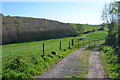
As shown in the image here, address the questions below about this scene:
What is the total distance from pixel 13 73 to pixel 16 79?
43 centimetres

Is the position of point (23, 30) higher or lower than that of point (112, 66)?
higher

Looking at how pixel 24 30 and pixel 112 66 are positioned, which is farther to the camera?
pixel 24 30

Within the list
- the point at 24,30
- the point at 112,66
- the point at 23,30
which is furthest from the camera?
the point at 24,30

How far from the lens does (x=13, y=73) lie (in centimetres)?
813

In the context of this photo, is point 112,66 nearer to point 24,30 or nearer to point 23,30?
point 23,30

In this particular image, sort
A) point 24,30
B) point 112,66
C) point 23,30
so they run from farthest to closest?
1. point 24,30
2. point 23,30
3. point 112,66

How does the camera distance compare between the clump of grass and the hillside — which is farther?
the hillside

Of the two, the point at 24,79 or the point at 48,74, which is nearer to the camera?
the point at 24,79

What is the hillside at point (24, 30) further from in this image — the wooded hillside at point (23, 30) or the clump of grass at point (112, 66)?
the clump of grass at point (112, 66)

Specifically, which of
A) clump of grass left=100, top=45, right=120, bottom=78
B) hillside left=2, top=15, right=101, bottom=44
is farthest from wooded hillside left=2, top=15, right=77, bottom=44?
clump of grass left=100, top=45, right=120, bottom=78

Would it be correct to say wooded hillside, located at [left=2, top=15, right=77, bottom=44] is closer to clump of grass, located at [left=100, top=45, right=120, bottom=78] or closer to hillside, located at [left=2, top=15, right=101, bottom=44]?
hillside, located at [left=2, top=15, right=101, bottom=44]

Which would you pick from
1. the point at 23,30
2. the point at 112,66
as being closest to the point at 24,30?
the point at 23,30

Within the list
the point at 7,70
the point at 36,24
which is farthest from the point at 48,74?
the point at 36,24

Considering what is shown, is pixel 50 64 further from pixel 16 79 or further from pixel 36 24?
pixel 36 24
